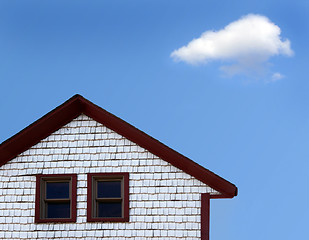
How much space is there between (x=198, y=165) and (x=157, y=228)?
7.23 ft

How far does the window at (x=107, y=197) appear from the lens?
67.7 ft

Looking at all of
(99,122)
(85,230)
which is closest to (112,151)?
(99,122)

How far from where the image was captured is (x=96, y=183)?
2102 centimetres

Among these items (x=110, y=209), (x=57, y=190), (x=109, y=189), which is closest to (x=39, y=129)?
(x=57, y=190)

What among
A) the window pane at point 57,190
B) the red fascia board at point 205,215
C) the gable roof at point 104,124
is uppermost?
the gable roof at point 104,124

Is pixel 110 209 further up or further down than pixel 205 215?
further up

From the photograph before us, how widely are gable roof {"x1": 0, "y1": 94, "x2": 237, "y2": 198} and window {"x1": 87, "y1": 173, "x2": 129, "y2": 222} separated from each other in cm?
127

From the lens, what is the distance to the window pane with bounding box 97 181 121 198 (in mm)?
20859

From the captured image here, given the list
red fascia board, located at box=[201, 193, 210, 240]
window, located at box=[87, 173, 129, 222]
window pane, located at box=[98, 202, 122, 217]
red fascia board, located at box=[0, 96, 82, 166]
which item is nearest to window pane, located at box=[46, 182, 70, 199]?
window, located at box=[87, 173, 129, 222]

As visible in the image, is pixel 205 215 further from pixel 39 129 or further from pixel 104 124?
pixel 39 129

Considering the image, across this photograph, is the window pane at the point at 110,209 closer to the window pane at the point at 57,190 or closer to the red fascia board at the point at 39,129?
the window pane at the point at 57,190

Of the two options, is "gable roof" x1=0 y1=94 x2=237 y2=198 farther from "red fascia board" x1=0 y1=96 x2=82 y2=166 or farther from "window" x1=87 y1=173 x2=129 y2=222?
"window" x1=87 y1=173 x2=129 y2=222

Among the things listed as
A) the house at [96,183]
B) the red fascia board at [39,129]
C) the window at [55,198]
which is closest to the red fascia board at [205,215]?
the house at [96,183]

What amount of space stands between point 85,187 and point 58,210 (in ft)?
3.61
